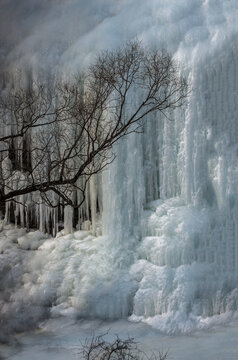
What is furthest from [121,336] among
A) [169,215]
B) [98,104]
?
[98,104]

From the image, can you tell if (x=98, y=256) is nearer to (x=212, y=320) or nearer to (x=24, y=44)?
(x=212, y=320)

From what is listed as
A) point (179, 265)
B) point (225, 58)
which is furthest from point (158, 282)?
point (225, 58)

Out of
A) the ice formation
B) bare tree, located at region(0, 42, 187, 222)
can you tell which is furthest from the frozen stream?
bare tree, located at region(0, 42, 187, 222)

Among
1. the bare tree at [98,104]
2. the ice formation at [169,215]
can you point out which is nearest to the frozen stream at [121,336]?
the ice formation at [169,215]

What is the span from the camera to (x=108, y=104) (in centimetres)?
971

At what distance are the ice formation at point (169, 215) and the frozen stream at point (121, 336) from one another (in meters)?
0.24

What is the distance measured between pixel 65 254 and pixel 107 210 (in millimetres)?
1140

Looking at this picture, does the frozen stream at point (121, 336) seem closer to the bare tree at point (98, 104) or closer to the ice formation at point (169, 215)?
the ice formation at point (169, 215)

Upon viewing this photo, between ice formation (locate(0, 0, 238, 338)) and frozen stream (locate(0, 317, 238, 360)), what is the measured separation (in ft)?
0.80

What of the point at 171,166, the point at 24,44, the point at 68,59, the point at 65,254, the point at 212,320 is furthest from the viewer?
the point at 24,44

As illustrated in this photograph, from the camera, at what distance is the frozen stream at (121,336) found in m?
7.39

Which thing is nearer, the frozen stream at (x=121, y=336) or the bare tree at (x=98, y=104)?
the frozen stream at (x=121, y=336)

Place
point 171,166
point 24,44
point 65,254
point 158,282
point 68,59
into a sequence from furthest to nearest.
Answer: point 24,44, point 68,59, point 65,254, point 171,166, point 158,282

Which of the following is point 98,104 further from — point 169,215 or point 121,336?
point 121,336
